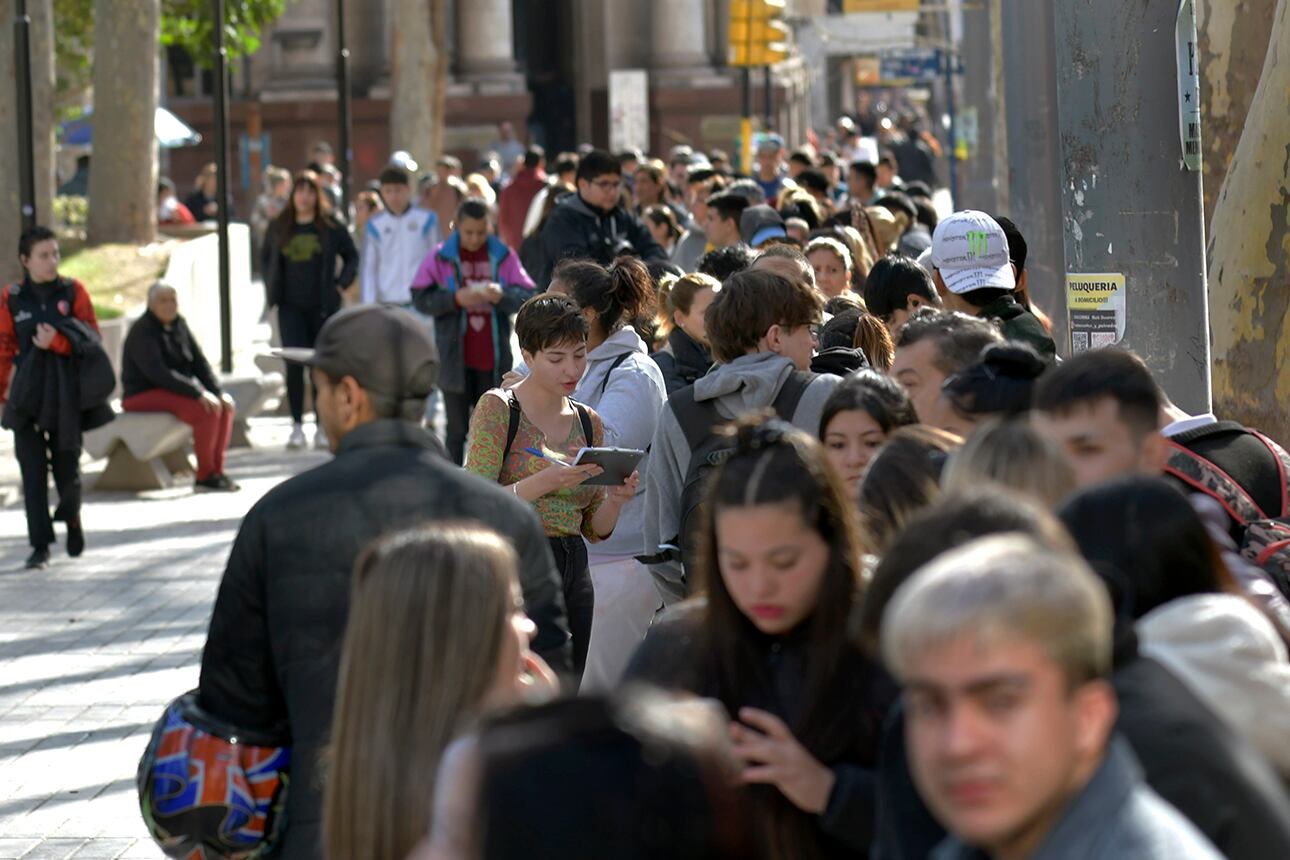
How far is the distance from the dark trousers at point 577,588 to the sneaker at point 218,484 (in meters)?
9.28

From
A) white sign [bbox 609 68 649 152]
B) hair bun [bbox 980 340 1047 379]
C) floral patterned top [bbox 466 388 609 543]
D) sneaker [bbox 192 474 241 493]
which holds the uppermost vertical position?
white sign [bbox 609 68 649 152]

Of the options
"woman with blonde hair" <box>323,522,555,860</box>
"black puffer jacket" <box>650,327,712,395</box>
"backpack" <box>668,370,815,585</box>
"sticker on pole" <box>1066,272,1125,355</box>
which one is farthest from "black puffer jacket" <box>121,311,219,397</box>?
"woman with blonde hair" <box>323,522,555,860</box>

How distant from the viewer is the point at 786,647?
3.88 metres

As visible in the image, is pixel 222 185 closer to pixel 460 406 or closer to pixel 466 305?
pixel 460 406

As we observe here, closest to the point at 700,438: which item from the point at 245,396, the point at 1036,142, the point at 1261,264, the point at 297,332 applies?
the point at 1261,264

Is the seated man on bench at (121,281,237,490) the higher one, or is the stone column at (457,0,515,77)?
the stone column at (457,0,515,77)

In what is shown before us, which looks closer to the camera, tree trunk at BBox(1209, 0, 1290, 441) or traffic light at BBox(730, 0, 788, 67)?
tree trunk at BBox(1209, 0, 1290, 441)

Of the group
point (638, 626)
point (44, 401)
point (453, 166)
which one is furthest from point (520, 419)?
point (453, 166)

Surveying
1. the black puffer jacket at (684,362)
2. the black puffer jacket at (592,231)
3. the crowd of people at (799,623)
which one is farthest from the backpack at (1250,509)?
the black puffer jacket at (592,231)

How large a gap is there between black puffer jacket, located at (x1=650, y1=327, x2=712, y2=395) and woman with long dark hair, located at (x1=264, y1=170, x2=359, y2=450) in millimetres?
10161

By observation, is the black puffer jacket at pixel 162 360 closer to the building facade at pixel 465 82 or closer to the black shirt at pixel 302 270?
the black shirt at pixel 302 270

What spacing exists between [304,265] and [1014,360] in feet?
46.0

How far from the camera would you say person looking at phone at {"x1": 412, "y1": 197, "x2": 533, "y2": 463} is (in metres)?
15.0

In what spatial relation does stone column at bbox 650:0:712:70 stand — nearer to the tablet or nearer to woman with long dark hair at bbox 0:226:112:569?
woman with long dark hair at bbox 0:226:112:569
